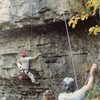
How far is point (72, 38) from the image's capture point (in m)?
9.99

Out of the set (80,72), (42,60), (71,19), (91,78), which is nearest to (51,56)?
(42,60)

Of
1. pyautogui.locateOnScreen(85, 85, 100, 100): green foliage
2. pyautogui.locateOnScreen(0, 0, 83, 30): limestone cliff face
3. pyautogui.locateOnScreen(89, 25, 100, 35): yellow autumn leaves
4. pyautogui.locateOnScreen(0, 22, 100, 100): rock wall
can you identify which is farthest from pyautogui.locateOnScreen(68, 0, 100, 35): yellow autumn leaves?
pyautogui.locateOnScreen(85, 85, 100, 100): green foliage

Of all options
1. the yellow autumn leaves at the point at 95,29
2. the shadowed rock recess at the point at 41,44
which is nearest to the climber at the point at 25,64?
the shadowed rock recess at the point at 41,44

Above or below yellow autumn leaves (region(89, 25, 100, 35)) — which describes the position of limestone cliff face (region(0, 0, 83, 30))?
above

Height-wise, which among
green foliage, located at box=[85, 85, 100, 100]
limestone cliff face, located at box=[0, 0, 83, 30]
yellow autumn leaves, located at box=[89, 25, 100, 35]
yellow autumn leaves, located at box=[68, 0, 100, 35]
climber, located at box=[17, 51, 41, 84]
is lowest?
green foliage, located at box=[85, 85, 100, 100]

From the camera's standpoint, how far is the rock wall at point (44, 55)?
9.84 meters

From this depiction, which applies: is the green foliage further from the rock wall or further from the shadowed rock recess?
the rock wall

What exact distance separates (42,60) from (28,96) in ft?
5.14

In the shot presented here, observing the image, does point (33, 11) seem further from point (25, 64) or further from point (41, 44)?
point (25, 64)

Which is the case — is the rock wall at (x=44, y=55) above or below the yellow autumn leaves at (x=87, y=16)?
below

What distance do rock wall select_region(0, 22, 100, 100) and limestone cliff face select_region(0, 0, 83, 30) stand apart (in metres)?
0.40

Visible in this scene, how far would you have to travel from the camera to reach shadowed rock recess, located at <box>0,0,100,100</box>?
959 cm

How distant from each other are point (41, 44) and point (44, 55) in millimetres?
386

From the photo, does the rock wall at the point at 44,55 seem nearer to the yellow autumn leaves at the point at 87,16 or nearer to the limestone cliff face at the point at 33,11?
the limestone cliff face at the point at 33,11
